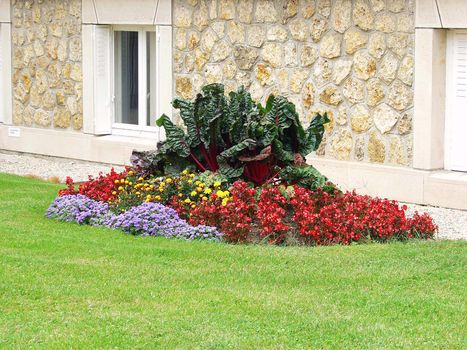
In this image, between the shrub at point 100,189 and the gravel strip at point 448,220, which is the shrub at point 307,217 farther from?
the shrub at point 100,189

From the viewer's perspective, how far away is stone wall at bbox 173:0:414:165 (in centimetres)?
1303

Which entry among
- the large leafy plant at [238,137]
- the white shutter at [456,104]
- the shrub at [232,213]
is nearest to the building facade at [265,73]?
the white shutter at [456,104]

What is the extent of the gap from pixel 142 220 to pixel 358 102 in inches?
161

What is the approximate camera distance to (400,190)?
13.0 meters

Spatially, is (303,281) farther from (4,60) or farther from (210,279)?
(4,60)

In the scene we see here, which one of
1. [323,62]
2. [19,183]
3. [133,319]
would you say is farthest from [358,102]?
[133,319]

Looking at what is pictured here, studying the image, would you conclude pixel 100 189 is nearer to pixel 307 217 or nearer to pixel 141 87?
pixel 307 217

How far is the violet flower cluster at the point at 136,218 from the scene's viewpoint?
10039mm

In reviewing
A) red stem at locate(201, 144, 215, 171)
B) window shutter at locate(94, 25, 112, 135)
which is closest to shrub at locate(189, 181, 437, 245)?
red stem at locate(201, 144, 215, 171)

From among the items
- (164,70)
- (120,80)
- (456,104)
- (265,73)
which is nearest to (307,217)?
(456,104)

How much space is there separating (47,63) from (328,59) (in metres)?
5.50

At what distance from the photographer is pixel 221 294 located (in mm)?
7855

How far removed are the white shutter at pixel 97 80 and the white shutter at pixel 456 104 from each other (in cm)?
579

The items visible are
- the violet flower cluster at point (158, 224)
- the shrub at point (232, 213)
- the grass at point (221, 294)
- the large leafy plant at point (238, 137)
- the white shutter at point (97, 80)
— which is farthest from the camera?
the white shutter at point (97, 80)
